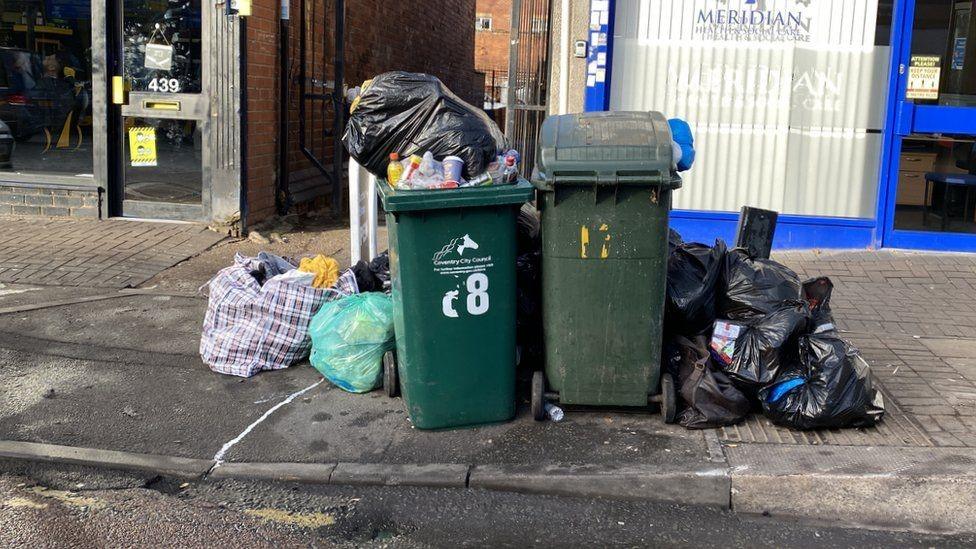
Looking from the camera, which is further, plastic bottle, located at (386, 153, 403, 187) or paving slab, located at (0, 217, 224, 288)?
paving slab, located at (0, 217, 224, 288)

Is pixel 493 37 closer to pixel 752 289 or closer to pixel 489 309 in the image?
pixel 752 289

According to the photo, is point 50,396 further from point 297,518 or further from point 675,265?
point 675,265

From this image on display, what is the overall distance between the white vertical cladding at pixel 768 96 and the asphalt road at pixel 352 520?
195 inches

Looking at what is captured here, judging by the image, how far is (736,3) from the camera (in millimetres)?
8250

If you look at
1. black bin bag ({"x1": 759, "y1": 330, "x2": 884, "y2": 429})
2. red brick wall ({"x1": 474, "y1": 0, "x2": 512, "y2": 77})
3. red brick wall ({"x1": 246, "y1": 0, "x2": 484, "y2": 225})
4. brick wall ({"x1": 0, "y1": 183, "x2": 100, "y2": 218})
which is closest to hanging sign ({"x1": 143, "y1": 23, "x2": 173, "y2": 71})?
red brick wall ({"x1": 246, "y1": 0, "x2": 484, "y2": 225})

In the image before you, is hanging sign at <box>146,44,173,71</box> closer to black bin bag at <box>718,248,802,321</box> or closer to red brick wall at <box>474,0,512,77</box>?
black bin bag at <box>718,248,802,321</box>

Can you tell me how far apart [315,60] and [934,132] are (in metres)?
6.15

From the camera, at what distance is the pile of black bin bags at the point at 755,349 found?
4609mm

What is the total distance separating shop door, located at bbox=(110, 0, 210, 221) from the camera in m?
8.47

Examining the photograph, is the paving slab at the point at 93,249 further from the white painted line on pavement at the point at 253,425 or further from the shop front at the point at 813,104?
the shop front at the point at 813,104

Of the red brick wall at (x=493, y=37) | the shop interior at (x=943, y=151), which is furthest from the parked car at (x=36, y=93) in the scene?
the red brick wall at (x=493, y=37)

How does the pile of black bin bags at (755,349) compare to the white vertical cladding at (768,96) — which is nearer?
the pile of black bin bags at (755,349)

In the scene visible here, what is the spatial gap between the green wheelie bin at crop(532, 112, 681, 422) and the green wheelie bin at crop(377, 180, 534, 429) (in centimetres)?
19

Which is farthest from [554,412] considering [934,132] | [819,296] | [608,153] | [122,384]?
[934,132]
